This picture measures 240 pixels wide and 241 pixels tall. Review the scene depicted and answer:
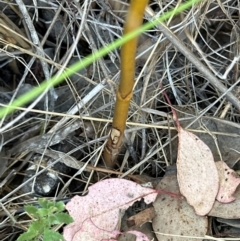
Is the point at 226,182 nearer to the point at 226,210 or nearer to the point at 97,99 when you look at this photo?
the point at 226,210

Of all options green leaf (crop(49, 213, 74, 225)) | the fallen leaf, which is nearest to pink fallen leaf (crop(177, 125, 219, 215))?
the fallen leaf

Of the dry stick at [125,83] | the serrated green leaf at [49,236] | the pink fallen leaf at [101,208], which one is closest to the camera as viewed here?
the dry stick at [125,83]

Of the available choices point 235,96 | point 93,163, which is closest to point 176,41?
point 235,96

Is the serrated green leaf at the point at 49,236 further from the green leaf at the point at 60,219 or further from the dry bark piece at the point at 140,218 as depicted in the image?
the dry bark piece at the point at 140,218

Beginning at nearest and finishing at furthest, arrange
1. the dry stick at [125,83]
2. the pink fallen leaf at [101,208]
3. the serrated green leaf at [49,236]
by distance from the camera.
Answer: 1. the dry stick at [125,83]
2. the serrated green leaf at [49,236]
3. the pink fallen leaf at [101,208]

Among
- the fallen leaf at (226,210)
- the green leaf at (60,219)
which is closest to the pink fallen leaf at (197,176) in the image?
the fallen leaf at (226,210)

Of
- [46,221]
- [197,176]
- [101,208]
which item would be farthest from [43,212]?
[197,176]

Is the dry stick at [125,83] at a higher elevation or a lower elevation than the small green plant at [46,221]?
higher
